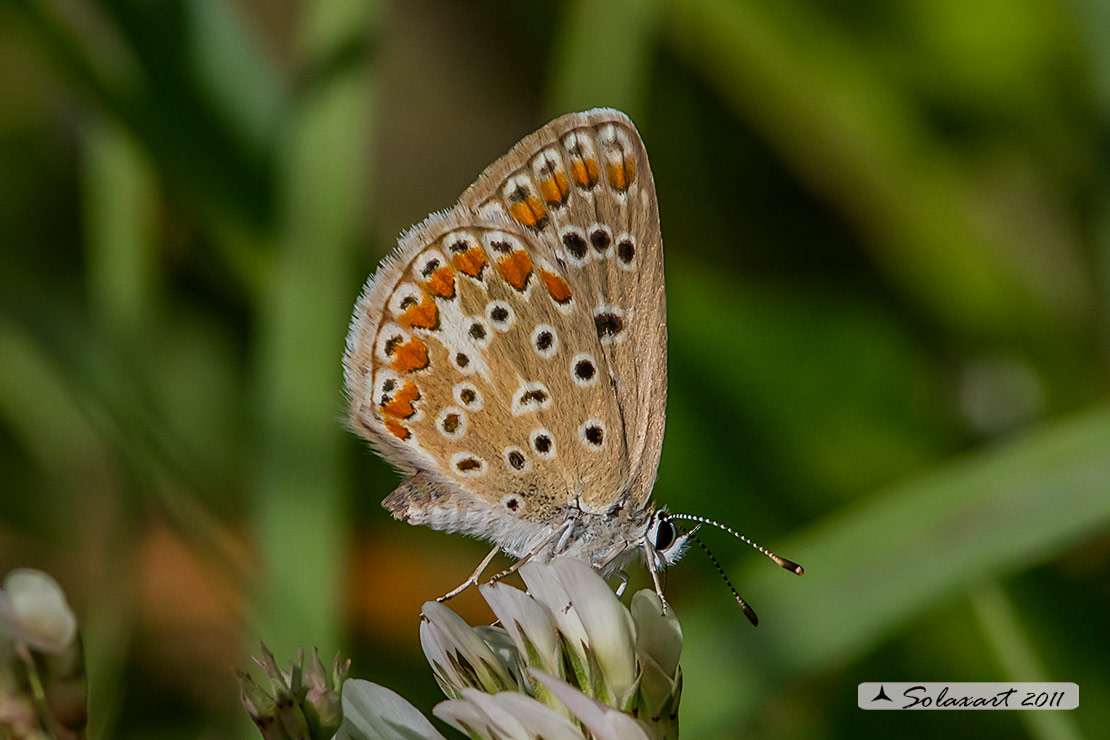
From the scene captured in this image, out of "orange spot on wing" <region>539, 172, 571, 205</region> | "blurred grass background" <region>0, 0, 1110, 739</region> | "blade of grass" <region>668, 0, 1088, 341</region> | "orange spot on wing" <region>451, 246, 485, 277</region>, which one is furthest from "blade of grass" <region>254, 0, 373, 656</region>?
"blade of grass" <region>668, 0, 1088, 341</region>

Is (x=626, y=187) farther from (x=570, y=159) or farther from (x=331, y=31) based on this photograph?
(x=331, y=31)

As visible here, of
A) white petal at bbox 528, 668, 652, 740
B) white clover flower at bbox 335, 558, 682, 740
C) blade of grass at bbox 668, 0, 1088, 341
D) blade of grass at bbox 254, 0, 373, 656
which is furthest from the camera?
blade of grass at bbox 668, 0, 1088, 341

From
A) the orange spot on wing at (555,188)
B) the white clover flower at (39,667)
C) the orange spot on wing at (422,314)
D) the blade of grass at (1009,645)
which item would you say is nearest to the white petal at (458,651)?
the white clover flower at (39,667)

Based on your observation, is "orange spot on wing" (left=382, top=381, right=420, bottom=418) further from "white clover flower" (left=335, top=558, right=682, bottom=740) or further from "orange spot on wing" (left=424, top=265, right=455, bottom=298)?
"white clover flower" (left=335, top=558, right=682, bottom=740)

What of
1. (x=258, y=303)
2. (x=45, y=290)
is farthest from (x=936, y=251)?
(x=45, y=290)

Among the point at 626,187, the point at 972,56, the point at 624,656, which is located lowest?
the point at 624,656

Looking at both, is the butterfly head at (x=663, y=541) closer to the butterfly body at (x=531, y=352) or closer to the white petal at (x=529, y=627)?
the butterfly body at (x=531, y=352)
